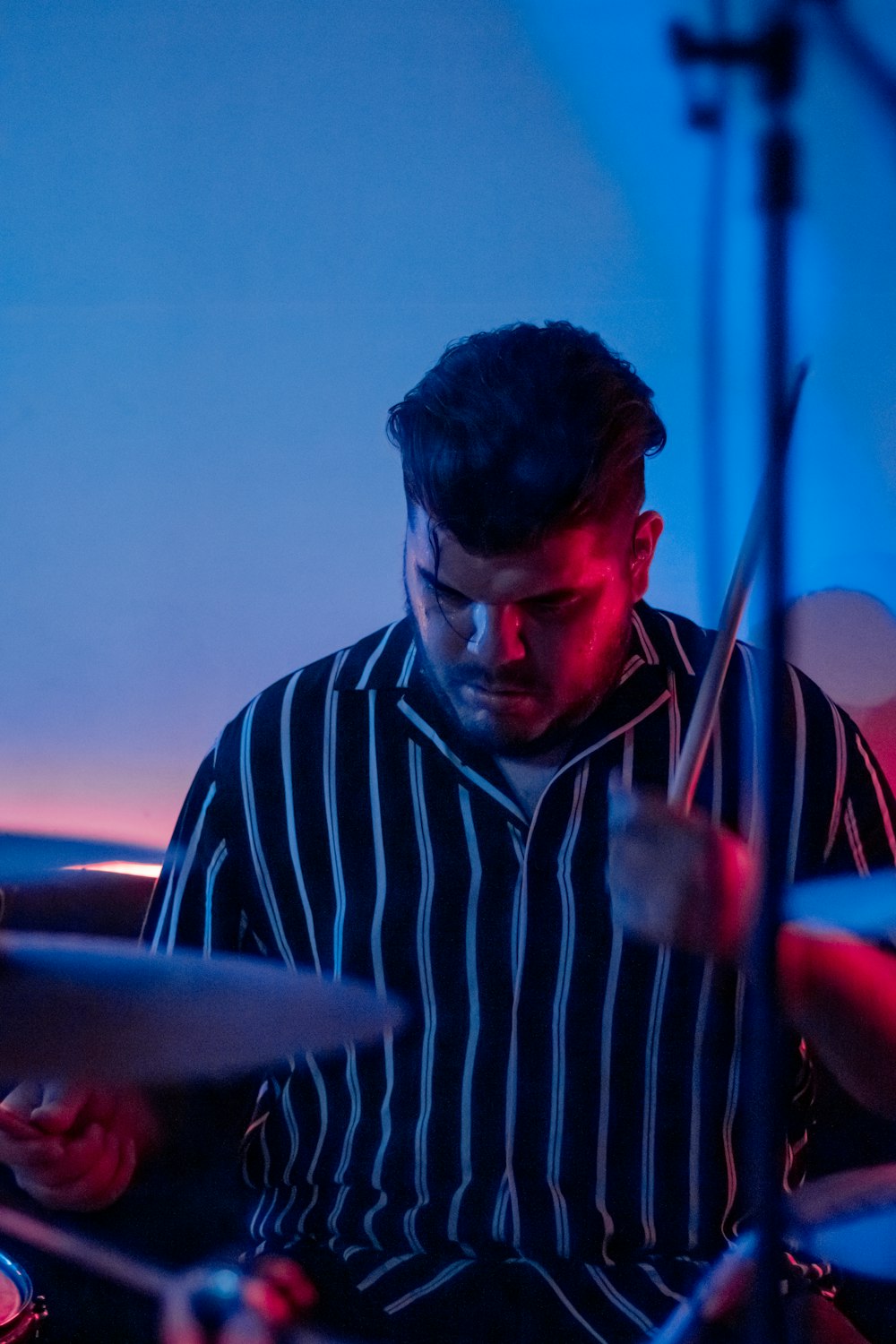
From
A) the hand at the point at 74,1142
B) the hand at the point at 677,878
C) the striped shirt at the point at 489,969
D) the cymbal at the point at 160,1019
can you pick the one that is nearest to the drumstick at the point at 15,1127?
the hand at the point at 74,1142

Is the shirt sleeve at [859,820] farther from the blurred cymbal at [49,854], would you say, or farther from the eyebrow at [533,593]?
the blurred cymbal at [49,854]

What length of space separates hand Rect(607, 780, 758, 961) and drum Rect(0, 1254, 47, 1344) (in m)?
0.44

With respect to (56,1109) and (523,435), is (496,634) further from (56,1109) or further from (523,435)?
(56,1109)

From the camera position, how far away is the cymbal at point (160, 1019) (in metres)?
0.57

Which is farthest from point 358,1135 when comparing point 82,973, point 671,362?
point 671,362

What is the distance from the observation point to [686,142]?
1.17 metres

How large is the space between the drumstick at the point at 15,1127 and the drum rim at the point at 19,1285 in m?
0.11

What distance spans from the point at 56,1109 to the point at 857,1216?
0.44m

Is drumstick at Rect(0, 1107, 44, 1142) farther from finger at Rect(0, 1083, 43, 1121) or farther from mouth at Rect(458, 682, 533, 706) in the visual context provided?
mouth at Rect(458, 682, 533, 706)

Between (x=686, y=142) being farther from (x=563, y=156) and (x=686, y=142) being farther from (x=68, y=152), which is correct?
(x=68, y=152)

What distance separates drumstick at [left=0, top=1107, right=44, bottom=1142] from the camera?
653mm

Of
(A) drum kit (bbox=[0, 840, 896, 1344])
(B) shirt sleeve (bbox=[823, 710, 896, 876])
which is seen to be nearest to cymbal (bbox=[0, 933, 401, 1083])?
(A) drum kit (bbox=[0, 840, 896, 1344])

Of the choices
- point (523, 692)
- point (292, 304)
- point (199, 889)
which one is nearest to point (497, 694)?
point (523, 692)

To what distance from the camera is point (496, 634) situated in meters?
0.86
